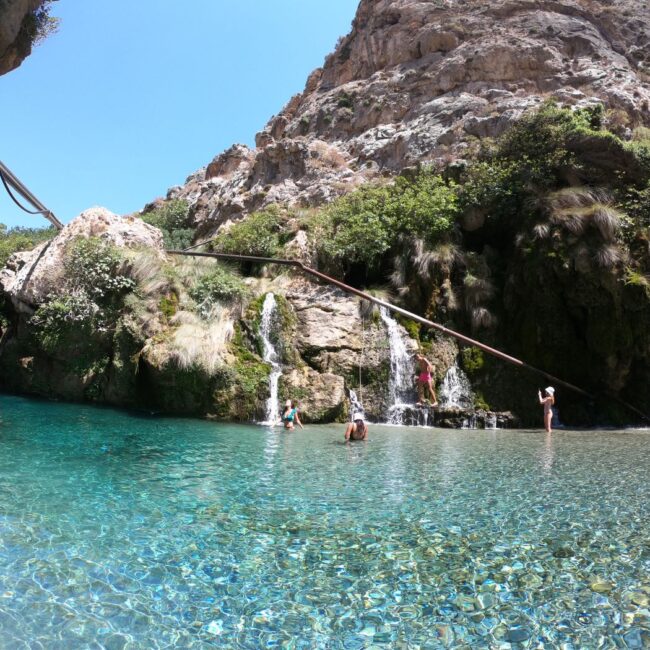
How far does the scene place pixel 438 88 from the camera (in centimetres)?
2847

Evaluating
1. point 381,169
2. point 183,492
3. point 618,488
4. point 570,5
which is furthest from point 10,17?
point 570,5

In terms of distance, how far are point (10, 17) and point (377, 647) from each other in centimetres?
989

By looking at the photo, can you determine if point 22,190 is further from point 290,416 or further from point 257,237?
point 257,237

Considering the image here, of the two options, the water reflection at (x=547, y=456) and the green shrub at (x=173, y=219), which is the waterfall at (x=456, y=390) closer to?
the water reflection at (x=547, y=456)

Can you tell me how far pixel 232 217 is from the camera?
28.7 metres

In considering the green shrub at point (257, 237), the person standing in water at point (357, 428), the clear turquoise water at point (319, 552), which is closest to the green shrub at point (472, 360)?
the person standing in water at point (357, 428)

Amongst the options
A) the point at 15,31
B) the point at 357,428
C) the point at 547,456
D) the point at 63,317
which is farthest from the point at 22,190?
the point at 547,456

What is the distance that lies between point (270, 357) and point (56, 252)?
9.65 m

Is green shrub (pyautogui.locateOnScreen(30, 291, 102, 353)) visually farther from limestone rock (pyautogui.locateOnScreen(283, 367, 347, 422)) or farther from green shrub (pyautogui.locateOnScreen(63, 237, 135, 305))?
limestone rock (pyautogui.locateOnScreen(283, 367, 347, 422))

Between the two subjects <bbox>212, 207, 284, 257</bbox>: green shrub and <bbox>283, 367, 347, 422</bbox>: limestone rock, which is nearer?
<bbox>283, 367, 347, 422</bbox>: limestone rock

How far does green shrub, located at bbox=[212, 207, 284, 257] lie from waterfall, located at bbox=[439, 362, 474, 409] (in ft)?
26.3

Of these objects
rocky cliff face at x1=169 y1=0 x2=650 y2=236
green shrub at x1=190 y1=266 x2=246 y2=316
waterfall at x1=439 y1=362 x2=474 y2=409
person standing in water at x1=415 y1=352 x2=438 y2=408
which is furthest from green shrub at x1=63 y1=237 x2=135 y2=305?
rocky cliff face at x1=169 y1=0 x2=650 y2=236

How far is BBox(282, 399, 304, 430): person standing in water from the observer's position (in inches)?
494

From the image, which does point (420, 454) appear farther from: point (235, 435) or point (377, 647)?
point (377, 647)
